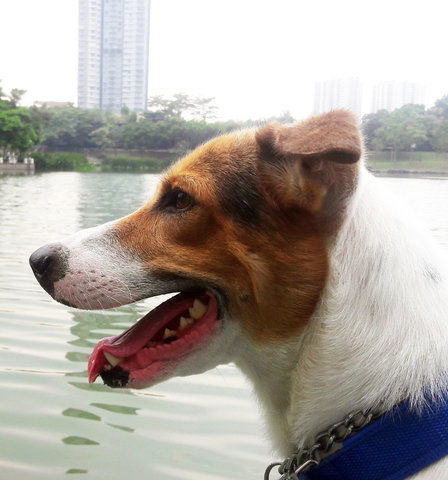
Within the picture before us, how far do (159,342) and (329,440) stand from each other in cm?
88

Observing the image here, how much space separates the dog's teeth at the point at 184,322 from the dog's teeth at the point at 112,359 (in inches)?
12.6

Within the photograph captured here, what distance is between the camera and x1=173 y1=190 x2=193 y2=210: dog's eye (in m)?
2.67

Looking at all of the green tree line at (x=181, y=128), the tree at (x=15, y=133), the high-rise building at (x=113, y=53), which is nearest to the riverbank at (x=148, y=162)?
the green tree line at (x=181, y=128)

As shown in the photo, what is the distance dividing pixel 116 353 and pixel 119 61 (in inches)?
1616

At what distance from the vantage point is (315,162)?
90.0 inches

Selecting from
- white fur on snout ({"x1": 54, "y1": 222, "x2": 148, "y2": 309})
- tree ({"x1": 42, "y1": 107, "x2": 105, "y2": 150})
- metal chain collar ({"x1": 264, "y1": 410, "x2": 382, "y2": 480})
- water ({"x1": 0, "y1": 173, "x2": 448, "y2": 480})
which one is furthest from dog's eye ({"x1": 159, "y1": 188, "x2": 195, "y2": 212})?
tree ({"x1": 42, "y1": 107, "x2": 105, "y2": 150})

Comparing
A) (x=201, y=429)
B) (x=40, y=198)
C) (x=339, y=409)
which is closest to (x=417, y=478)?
(x=339, y=409)

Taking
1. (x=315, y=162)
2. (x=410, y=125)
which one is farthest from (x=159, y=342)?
(x=410, y=125)

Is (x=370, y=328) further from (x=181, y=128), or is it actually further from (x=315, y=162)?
(x=181, y=128)

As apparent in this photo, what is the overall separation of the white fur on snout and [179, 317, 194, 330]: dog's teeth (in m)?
0.22

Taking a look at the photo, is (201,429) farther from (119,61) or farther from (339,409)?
(119,61)

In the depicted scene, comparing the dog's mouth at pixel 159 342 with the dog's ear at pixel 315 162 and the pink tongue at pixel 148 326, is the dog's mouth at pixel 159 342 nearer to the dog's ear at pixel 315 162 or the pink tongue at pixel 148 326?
the pink tongue at pixel 148 326

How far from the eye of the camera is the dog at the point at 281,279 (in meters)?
2.14

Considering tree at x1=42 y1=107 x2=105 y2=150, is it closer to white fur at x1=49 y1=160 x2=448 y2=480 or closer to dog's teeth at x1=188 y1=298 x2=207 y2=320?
dog's teeth at x1=188 y1=298 x2=207 y2=320
